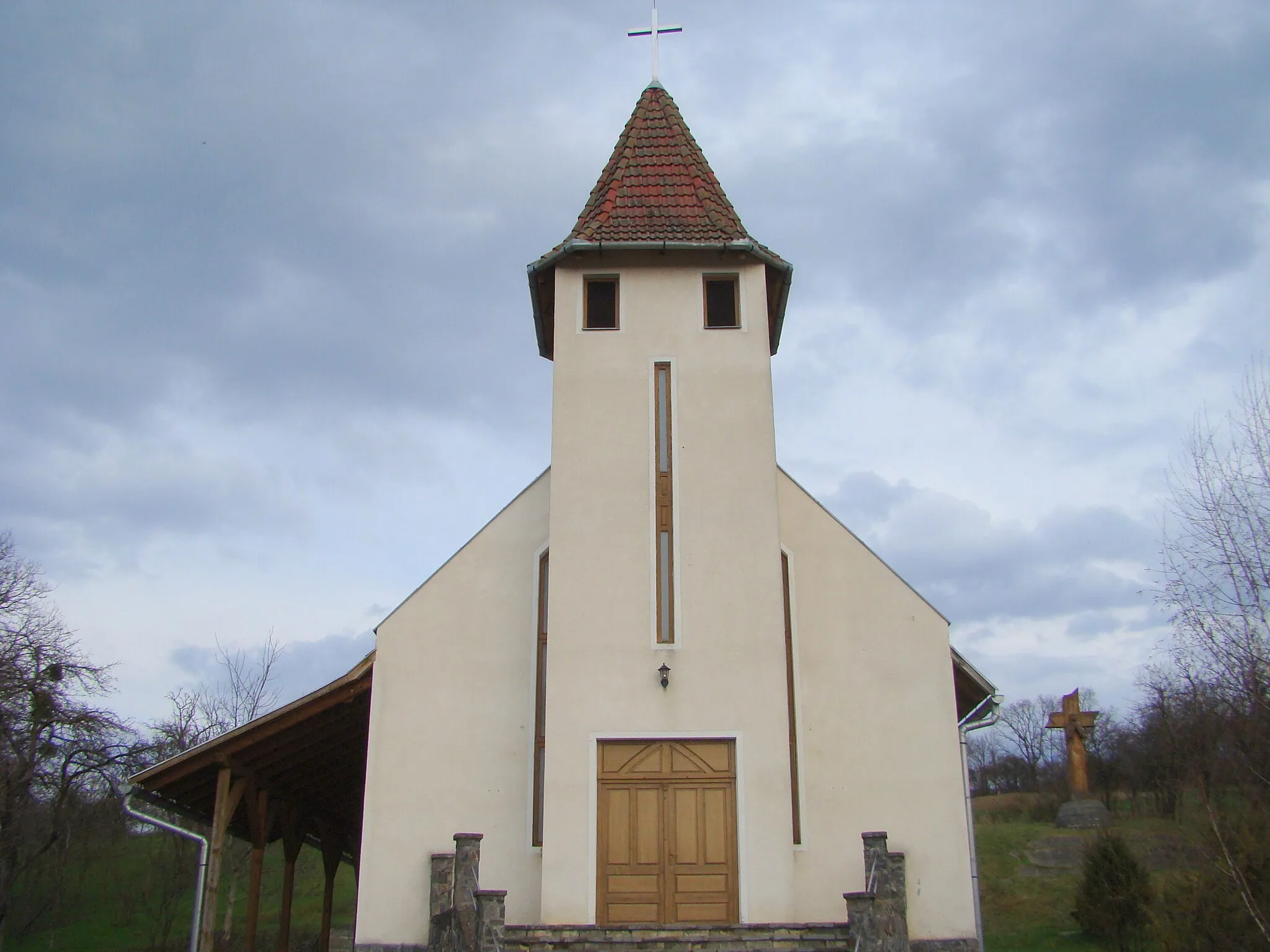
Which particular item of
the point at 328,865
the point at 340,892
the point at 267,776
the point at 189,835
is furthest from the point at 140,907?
the point at 189,835

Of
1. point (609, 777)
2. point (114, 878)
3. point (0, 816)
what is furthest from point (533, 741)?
point (114, 878)

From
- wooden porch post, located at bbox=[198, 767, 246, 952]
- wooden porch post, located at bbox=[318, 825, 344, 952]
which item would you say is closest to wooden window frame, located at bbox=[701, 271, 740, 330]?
wooden porch post, located at bbox=[198, 767, 246, 952]

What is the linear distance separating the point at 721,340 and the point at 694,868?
6857mm

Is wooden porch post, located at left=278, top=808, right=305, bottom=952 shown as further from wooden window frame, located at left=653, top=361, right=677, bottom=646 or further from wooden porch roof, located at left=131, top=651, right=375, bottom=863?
wooden window frame, located at left=653, top=361, right=677, bottom=646

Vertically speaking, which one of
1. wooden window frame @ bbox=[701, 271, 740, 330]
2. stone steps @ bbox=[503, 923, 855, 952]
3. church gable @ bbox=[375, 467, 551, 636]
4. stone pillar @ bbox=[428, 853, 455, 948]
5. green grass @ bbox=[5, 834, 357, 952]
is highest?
wooden window frame @ bbox=[701, 271, 740, 330]

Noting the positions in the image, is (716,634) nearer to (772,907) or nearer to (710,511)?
(710,511)

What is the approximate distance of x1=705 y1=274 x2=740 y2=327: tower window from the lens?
14797mm

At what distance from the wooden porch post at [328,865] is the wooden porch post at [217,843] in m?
5.94

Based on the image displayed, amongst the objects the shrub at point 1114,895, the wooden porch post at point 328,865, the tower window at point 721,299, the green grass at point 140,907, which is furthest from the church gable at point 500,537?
the green grass at point 140,907

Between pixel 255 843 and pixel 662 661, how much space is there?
756 cm

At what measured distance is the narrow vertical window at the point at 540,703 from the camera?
43.5 feet

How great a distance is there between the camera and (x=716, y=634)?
13047 millimetres

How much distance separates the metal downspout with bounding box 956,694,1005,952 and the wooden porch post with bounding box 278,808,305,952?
11025mm

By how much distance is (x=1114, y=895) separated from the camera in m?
21.4
